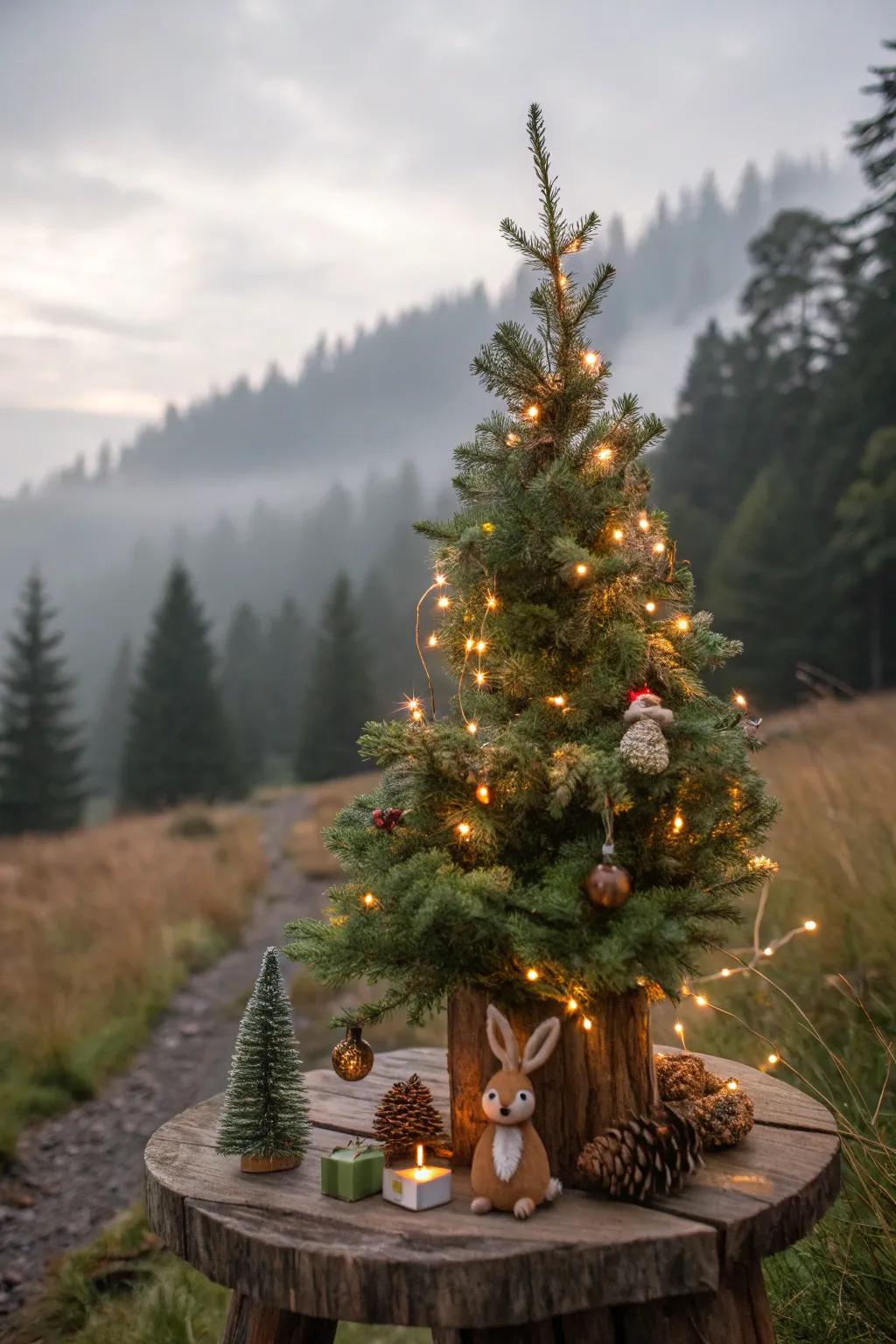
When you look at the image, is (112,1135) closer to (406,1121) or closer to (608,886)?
(406,1121)

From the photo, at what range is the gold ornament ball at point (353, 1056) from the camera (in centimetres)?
250

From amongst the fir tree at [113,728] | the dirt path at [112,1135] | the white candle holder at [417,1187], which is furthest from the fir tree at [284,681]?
the white candle holder at [417,1187]

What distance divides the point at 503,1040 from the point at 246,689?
4685 centimetres

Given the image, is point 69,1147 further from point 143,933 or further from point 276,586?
point 276,586

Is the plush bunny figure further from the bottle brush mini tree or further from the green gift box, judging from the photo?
the green gift box

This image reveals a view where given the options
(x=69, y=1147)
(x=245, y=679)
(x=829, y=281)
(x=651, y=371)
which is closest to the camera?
(x=69, y=1147)

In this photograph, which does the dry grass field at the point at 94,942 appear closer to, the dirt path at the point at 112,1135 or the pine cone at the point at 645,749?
the dirt path at the point at 112,1135

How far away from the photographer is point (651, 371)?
9806 centimetres

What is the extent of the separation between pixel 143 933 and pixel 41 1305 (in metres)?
5.71

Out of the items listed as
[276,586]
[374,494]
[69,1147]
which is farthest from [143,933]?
[374,494]

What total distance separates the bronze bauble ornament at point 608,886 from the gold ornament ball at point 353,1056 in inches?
34.1

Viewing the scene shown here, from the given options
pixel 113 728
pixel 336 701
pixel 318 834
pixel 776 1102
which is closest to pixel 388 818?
pixel 776 1102

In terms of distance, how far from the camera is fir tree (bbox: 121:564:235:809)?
3097cm

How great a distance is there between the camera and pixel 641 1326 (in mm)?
1997
